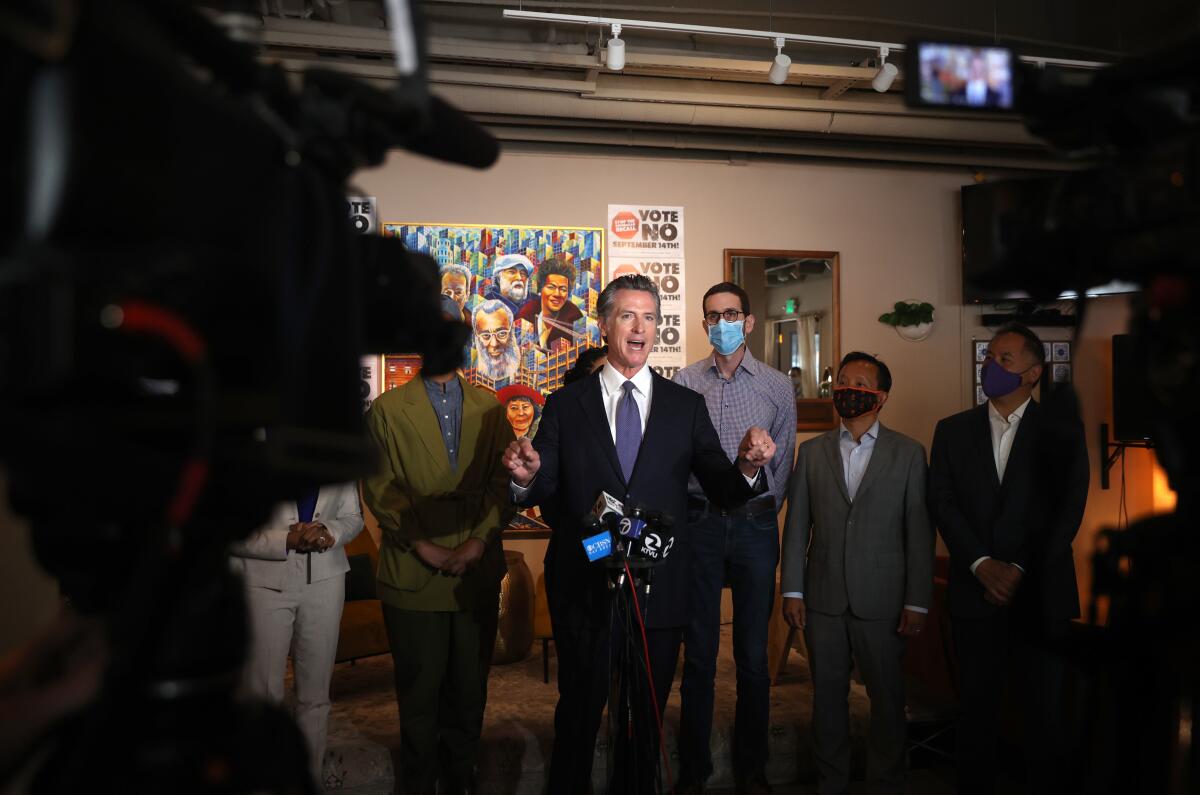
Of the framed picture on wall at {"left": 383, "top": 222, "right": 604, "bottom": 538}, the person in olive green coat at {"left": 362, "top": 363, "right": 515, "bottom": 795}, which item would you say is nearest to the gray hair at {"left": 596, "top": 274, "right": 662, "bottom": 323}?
the person in olive green coat at {"left": 362, "top": 363, "right": 515, "bottom": 795}

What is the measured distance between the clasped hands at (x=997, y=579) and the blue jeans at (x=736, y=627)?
31.3 inches

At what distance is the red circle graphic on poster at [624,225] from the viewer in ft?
19.2

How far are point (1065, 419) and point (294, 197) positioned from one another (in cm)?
101

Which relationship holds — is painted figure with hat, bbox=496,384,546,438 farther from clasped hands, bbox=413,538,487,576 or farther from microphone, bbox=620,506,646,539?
microphone, bbox=620,506,646,539

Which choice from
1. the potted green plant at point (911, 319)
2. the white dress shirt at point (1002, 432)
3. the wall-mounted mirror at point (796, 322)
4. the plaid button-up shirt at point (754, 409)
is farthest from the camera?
the potted green plant at point (911, 319)

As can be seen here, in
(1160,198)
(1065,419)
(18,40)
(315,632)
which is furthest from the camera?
(315,632)

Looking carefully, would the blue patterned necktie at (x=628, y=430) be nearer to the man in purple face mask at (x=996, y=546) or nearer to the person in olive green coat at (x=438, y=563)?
the person in olive green coat at (x=438, y=563)

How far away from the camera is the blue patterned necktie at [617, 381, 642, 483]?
2.89 meters

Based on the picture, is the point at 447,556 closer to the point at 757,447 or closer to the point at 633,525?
the point at 633,525

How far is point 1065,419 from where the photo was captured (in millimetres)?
1142

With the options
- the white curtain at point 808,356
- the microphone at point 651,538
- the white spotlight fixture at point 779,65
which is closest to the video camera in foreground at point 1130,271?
the microphone at point 651,538

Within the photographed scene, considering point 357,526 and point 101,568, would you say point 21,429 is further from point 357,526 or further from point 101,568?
point 357,526

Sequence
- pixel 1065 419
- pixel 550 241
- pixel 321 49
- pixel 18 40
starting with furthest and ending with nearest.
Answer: pixel 550 241
pixel 321 49
pixel 1065 419
pixel 18 40

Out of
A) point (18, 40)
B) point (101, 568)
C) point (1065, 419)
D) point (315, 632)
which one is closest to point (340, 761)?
point (315, 632)
